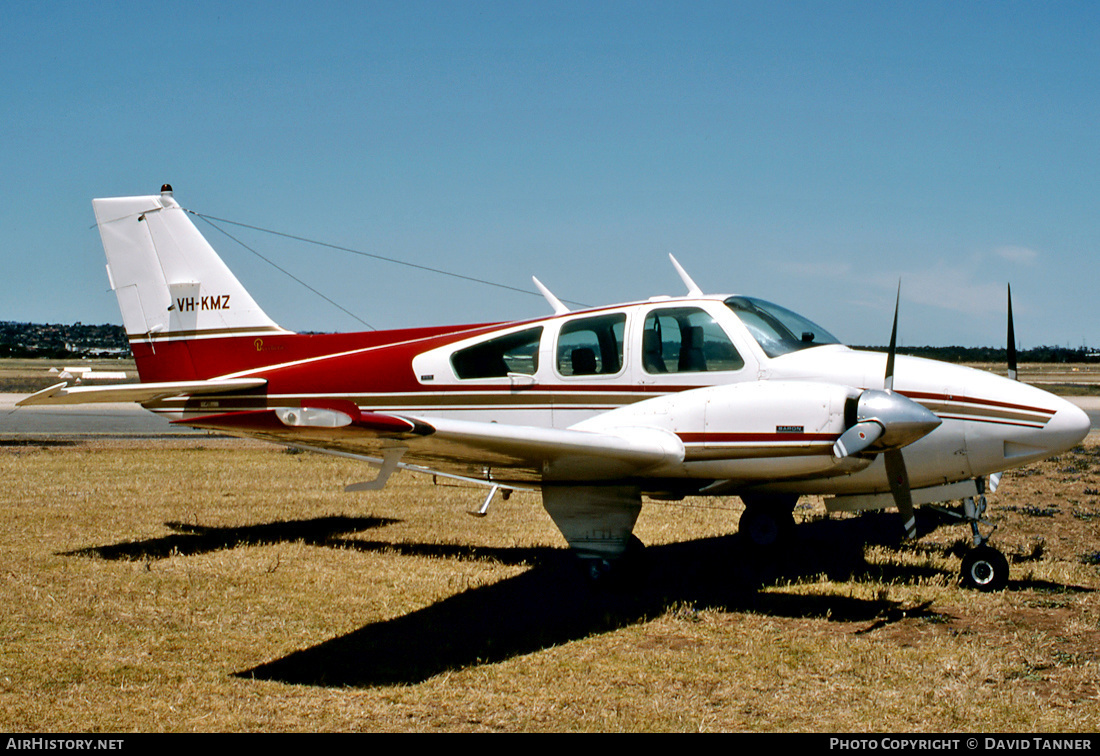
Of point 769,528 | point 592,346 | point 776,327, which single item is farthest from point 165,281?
point 769,528

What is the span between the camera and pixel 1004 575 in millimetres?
8273

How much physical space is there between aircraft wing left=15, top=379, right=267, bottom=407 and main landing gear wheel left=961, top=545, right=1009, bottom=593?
8244 mm

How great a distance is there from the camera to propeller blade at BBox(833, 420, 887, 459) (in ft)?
22.5

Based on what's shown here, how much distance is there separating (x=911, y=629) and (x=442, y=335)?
576 cm

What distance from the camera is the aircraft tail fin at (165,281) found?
1151 cm

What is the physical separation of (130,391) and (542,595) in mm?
5005

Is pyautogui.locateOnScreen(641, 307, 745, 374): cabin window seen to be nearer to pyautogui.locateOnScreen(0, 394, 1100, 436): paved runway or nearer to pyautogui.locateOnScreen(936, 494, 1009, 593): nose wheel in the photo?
pyautogui.locateOnScreen(936, 494, 1009, 593): nose wheel

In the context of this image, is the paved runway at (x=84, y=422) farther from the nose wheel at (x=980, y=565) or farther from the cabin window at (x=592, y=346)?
the cabin window at (x=592, y=346)

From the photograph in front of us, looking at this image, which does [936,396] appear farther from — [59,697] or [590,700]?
[59,697]

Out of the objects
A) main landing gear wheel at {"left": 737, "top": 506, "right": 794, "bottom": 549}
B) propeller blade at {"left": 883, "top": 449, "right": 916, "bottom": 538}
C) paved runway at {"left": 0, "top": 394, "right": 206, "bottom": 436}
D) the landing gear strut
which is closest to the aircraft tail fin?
main landing gear wheel at {"left": 737, "top": 506, "right": 794, "bottom": 549}

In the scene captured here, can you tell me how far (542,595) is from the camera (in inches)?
335

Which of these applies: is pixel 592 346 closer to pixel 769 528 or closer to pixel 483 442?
pixel 483 442

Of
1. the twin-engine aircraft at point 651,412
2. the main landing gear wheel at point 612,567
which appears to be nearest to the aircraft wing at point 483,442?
the twin-engine aircraft at point 651,412
